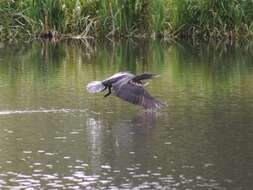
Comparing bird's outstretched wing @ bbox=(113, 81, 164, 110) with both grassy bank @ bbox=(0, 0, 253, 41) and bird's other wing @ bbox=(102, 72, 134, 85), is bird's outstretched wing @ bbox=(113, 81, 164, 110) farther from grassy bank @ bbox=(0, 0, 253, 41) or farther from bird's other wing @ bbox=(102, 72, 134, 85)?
grassy bank @ bbox=(0, 0, 253, 41)

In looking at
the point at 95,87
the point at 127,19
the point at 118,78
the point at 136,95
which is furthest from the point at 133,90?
the point at 127,19

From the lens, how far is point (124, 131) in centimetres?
996

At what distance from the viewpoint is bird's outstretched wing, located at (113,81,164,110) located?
34.6 ft

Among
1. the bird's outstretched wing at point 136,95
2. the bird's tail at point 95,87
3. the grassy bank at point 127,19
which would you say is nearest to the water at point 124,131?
the bird's outstretched wing at point 136,95

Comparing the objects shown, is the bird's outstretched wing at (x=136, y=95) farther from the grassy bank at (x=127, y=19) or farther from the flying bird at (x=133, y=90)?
the grassy bank at (x=127, y=19)

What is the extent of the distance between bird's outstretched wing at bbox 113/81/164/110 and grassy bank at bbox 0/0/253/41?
13.1 meters

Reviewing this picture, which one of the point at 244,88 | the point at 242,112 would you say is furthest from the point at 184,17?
the point at 242,112

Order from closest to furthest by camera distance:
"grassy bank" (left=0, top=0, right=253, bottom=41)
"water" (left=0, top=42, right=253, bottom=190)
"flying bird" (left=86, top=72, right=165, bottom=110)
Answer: "water" (left=0, top=42, right=253, bottom=190)
"flying bird" (left=86, top=72, right=165, bottom=110)
"grassy bank" (left=0, top=0, right=253, bottom=41)

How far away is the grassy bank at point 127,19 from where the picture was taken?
934 inches

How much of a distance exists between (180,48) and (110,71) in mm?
5735

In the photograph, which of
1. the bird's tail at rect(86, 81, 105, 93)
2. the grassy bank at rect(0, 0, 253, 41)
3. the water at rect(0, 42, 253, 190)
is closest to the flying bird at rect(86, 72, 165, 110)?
the bird's tail at rect(86, 81, 105, 93)

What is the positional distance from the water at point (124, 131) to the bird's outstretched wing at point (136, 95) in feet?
0.65

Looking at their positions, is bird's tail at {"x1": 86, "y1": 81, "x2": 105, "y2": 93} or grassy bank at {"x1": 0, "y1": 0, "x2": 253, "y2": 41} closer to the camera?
bird's tail at {"x1": 86, "y1": 81, "x2": 105, "y2": 93}

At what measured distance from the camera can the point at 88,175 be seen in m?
7.91
